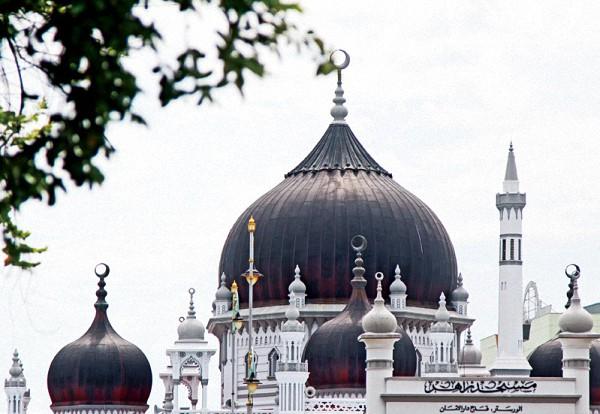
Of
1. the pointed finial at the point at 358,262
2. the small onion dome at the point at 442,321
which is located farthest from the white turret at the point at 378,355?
the small onion dome at the point at 442,321

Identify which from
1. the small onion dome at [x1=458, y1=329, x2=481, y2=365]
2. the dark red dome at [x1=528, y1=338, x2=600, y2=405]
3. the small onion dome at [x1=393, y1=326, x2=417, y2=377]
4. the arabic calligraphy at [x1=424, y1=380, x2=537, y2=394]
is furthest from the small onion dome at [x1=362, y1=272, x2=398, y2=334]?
the small onion dome at [x1=458, y1=329, x2=481, y2=365]

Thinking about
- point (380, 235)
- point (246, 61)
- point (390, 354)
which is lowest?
point (246, 61)

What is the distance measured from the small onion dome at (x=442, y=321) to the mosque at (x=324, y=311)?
0.21 feet

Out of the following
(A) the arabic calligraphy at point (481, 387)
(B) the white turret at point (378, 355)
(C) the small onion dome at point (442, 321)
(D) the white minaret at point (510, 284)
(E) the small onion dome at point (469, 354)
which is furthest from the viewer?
(E) the small onion dome at point (469, 354)

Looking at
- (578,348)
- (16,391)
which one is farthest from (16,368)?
(578,348)

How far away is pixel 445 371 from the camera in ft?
205

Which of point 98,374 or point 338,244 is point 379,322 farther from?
point 338,244

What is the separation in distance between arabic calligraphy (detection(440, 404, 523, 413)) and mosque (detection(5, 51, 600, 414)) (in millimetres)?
6022

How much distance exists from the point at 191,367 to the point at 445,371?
7.45 metres

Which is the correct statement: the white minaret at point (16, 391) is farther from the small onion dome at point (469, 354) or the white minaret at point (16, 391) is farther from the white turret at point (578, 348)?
the white turret at point (578, 348)

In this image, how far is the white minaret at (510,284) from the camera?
225 ft

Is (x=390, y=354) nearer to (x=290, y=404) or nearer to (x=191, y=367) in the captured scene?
(x=290, y=404)

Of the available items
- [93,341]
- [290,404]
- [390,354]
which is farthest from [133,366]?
[390,354]

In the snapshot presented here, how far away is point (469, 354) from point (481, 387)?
21459 millimetres
